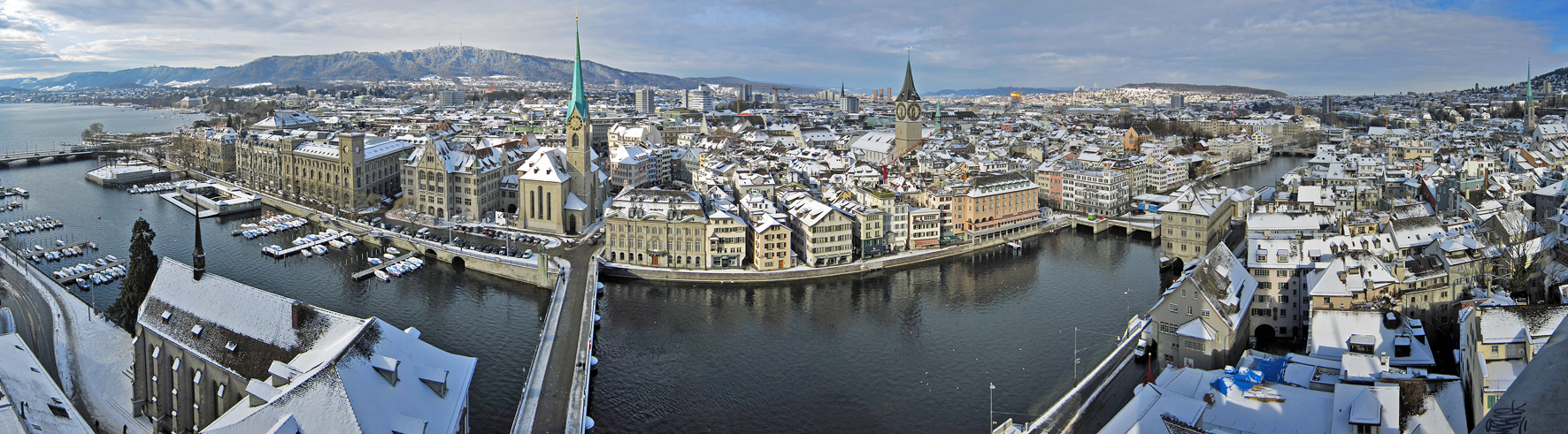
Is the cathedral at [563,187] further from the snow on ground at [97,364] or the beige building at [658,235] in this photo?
the snow on ground at [97,364]

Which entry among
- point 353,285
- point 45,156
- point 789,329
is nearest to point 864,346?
point 789,329

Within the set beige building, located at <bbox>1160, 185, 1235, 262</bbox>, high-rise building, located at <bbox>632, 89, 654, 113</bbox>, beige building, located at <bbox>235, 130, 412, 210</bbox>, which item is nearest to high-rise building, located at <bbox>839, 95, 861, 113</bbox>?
high-rise building, located at <bbox>632, 89, 654, 113</bbox>

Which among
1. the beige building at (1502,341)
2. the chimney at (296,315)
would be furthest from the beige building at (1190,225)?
the chimney at (296,315)

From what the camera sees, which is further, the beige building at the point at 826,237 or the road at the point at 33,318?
the beige building at the point at 826,237

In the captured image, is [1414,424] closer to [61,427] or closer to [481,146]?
[61,427]

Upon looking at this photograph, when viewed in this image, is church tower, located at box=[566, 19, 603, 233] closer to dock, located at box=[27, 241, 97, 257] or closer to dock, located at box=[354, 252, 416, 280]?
dock, located at box=[354, 252, 416, 280]
